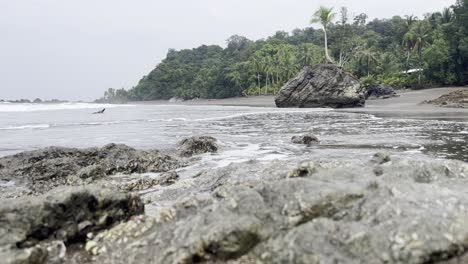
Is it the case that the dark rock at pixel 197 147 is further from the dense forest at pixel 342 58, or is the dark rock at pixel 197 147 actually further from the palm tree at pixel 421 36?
the palm tree at pixel 421 36

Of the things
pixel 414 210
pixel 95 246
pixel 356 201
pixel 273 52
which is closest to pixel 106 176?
pixel 95 246

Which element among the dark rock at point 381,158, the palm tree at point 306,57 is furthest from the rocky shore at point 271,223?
the palm tree at point 306,57

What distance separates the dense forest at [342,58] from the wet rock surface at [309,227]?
5113cm

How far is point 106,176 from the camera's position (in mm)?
8719

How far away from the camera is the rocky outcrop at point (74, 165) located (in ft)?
28.0

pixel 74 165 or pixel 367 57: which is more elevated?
pixel 367 57

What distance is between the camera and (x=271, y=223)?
12.4 feet

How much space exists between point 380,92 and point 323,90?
11178 millimetres

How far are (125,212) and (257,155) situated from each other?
6.58m

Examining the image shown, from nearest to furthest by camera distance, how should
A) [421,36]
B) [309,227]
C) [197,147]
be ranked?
[309,227], [197,147], [421,36]

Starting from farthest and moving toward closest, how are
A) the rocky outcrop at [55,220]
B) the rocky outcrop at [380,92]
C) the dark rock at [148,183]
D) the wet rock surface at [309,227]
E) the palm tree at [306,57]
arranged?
the palm tree at [306,57]
the rocky outcrop at [380,92]
the dark rock at [148,183]
the rocky outcrop at [55,220]
the wet rock surface at [309,227]

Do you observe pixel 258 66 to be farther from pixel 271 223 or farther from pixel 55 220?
pixel 271 223

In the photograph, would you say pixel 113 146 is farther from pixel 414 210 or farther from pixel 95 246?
pixel 414 210

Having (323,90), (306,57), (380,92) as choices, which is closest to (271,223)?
(323,90)
